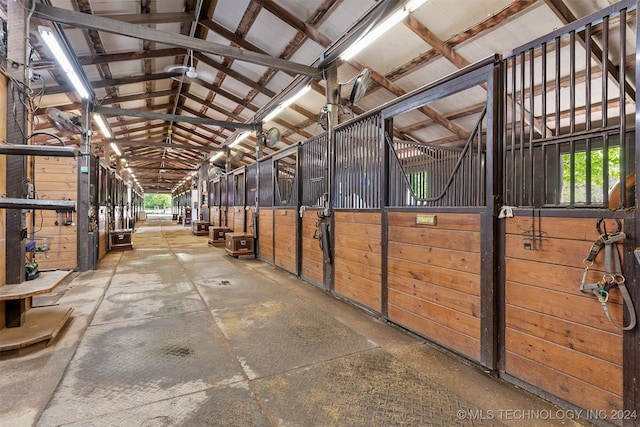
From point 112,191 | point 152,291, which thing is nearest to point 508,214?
point 152,291

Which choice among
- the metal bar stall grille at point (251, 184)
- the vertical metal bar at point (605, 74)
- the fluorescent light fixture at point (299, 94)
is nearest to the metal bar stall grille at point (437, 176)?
the vertical metal bar at point (605, 74)

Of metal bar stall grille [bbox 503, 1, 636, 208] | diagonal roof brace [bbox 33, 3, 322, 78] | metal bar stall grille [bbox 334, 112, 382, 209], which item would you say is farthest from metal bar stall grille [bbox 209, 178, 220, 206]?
metal bar stall grille [bbox 503, 1, 636, 208]

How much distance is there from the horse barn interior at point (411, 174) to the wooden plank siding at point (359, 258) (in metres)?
0.02

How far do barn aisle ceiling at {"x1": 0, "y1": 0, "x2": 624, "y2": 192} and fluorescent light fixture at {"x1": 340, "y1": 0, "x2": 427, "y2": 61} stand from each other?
62 millimetres

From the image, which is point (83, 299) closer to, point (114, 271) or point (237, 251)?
point (114, 271)

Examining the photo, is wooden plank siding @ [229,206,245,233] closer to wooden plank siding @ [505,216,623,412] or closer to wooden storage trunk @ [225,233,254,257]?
wooden storage trunk @ [225,233,254,257]

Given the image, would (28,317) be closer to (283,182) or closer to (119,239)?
(283,182)

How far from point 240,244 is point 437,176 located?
4733mm

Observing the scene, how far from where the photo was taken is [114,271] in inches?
214

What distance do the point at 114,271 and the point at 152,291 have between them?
1865 millimetres

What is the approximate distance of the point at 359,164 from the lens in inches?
144

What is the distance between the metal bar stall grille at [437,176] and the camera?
234 cm

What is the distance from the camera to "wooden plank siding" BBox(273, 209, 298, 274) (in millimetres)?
5297

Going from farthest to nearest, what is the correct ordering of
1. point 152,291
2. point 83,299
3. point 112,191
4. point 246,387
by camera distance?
point 112,191
point 152,291
point 83,299
point 246,387
